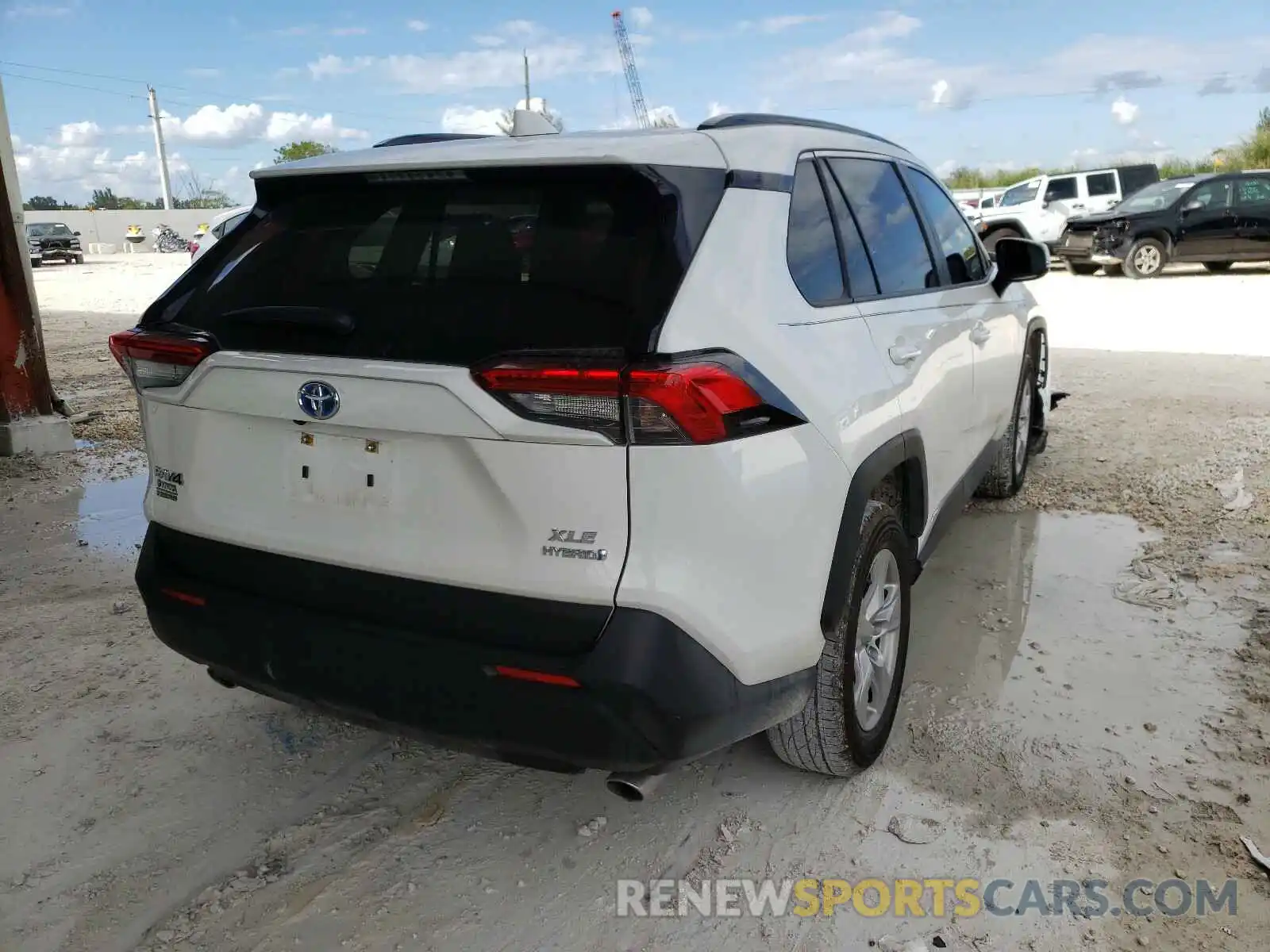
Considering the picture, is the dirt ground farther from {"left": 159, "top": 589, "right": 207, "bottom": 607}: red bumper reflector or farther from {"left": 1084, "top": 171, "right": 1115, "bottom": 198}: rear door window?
{"left": 1084, "top": 171, "right": 1115, "bottom": 198}: rear door window

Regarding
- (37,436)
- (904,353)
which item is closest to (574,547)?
(904,353)

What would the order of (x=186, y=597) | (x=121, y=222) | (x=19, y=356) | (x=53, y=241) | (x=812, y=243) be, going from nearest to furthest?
(x=186, y=597) < (x=812, y=243) < (x=19, y=356) < (x=53, y=241) < (x=121, y=222)

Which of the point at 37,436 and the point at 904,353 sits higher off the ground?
the point at 904,353

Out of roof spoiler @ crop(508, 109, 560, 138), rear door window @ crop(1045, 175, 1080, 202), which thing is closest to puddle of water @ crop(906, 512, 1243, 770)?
roof spoiler @ crop(508, 109, 560, 138)

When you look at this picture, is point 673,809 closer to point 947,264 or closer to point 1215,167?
point 947,264

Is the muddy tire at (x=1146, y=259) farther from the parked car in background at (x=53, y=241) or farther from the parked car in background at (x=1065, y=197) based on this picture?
the parked car in background at (x=53, y=241)

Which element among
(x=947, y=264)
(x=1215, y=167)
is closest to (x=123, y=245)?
(x=1215, y=167)

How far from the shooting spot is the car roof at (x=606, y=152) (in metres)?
2.11

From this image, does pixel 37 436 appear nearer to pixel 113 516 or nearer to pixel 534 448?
pixel 113 516

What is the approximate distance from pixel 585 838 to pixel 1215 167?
38671 millimetres

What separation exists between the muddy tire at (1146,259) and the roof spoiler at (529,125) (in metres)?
16.5

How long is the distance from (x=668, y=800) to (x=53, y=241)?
38798 mm

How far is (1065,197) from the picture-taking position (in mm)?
20453

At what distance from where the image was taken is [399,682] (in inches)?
83.9
